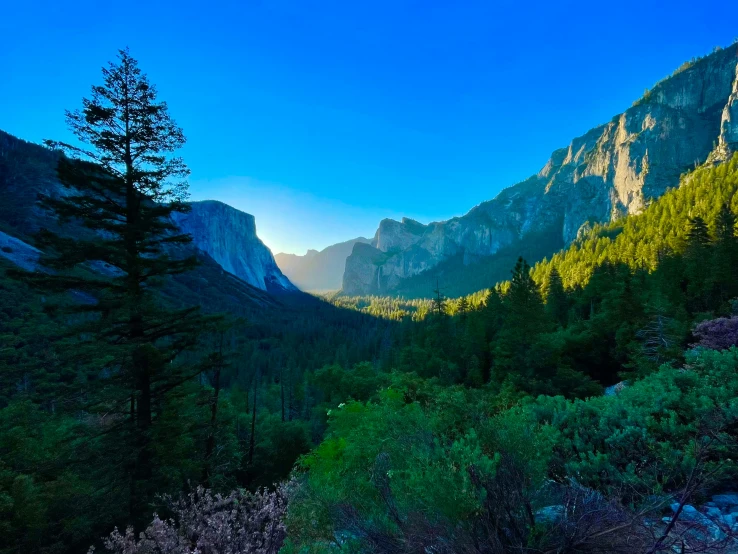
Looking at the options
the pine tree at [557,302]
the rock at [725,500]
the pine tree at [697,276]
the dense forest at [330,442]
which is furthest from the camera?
the pine tree at [557,302]

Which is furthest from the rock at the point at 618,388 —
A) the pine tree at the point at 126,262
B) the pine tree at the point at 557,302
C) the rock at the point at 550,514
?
the pine tree at the point at 557,302

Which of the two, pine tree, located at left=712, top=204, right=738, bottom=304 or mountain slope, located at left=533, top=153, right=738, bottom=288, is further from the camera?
mountain slope, located at left=533, top=153, right=738, bottom=288

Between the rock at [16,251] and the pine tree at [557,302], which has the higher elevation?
the rock at [16,251]

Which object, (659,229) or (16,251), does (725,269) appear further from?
(16,251)

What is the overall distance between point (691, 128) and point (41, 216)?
239m

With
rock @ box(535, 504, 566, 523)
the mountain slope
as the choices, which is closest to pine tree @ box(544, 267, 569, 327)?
the mountain slope

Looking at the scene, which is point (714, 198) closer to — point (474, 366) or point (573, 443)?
point (474, 366)

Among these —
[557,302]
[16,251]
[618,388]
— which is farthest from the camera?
[16,251]

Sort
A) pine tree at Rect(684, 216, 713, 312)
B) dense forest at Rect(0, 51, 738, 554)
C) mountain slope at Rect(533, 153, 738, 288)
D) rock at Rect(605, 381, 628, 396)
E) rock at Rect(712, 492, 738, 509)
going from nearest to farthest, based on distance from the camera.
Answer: dense forest at Rect(0, 51, 738, 554) → rock at Rect(712, 492, 738, 509) → rock at Rect(605, 381, 628, 396) → pine tree at Rect(684, 216, 713, 312) → mountain slope at Rect(533, 153, 738, 288)

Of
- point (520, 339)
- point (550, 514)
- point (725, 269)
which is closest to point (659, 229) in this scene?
point (725, 269)

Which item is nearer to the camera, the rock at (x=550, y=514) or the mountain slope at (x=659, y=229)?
the rock at (x=550, y=514)

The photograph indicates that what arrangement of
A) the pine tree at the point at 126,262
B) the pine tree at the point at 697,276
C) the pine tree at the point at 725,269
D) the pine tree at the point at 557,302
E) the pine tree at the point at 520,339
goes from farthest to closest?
the pine tree at the point at 557,302 < the pine tree at the point at 697,276 < the pine tree at the point at 725,269 < the pine tree at the point at 520,339 < the pine tree at the point at 126,262

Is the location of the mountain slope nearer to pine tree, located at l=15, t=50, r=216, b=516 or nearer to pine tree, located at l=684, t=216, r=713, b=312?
pine tree, located at l=684, t=216, r=713, b=312

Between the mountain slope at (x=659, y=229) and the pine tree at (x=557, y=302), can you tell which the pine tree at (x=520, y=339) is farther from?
the mountain slope at (x=659, y=229)
